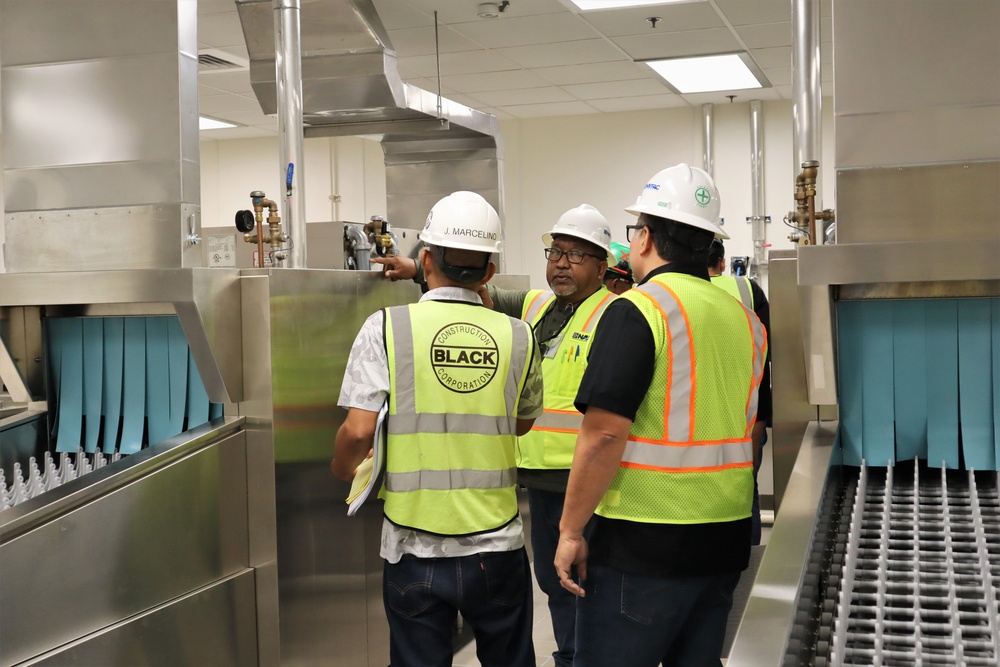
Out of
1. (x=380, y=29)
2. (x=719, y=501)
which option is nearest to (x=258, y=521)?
(x=719, y=501)

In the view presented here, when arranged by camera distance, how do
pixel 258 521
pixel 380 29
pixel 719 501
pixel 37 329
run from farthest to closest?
pixel 380 29 < pixel 37 329 < pixel 258 521 < pixel 719 501

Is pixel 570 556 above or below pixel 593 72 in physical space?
below

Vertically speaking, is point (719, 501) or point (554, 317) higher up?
point (554, 317)

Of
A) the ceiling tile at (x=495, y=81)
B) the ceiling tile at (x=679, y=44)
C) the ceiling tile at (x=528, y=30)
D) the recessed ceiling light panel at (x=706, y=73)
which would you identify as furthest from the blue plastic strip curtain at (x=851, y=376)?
the ceiling tile at (x=495, y=81)

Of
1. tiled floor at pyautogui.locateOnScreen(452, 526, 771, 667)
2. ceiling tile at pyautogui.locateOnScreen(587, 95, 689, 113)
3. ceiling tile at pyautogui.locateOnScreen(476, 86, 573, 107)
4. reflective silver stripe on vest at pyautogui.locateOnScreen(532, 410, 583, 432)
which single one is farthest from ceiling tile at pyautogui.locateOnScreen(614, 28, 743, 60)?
reflective silver stripe on vest at pyautogui.locateOnScreen(532, 410, 583, 432)

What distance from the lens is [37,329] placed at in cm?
303

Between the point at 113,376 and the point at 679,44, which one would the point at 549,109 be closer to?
the point at 679,44

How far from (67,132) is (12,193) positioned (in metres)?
0.26

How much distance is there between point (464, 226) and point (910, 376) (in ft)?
3.48

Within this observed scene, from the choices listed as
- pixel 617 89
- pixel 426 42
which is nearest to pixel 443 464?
pixel 426 42

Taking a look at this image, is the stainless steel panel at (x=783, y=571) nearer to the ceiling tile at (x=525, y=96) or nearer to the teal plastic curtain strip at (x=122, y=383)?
the teal plastic curtain strip at (x=122, y=383)

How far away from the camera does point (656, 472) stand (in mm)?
1859

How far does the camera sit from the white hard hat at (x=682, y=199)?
1944 millimetres

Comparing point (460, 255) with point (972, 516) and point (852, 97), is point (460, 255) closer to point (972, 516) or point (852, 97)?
point (852, 97)
